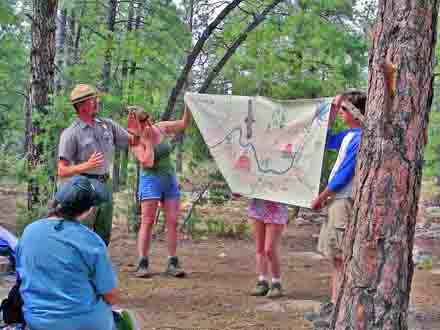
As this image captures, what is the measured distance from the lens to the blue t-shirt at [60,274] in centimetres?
300

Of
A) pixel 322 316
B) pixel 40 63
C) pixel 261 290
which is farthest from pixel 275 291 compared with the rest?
pixel 40 63

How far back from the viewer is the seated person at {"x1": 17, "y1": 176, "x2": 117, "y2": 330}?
301 cm

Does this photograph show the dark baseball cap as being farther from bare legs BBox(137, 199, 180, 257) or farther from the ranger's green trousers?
bare legs BBox(137, 199, 180, 257)

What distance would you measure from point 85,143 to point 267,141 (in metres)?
1.84

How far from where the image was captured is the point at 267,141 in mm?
5926

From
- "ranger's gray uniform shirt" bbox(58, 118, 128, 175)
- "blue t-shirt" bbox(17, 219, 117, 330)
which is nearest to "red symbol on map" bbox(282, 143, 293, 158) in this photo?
"ranger's gray uniform shirt" bbox(58, 118, 128, 175)

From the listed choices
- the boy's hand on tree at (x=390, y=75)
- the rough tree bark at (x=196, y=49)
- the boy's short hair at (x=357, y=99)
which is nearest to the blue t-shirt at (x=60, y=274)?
the boy's hand on tree at (x=390, y=75)

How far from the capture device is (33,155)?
8.11m

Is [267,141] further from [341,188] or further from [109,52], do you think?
[109,52]

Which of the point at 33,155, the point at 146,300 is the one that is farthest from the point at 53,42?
the point at 146,300

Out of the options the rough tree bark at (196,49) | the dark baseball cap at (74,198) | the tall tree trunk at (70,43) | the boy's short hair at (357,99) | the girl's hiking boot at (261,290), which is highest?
the tall tree trunk at (70,43)

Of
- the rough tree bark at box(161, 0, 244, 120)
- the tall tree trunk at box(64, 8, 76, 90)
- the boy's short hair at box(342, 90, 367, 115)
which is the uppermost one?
the tall tree trunk at box(64, 8, 76, 90)

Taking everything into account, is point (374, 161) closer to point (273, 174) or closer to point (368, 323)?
point (368, 323)

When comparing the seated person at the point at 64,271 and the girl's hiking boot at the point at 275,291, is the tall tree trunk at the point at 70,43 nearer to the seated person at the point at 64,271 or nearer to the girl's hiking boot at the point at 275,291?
the girl's hiking boot at the point at 275,291
